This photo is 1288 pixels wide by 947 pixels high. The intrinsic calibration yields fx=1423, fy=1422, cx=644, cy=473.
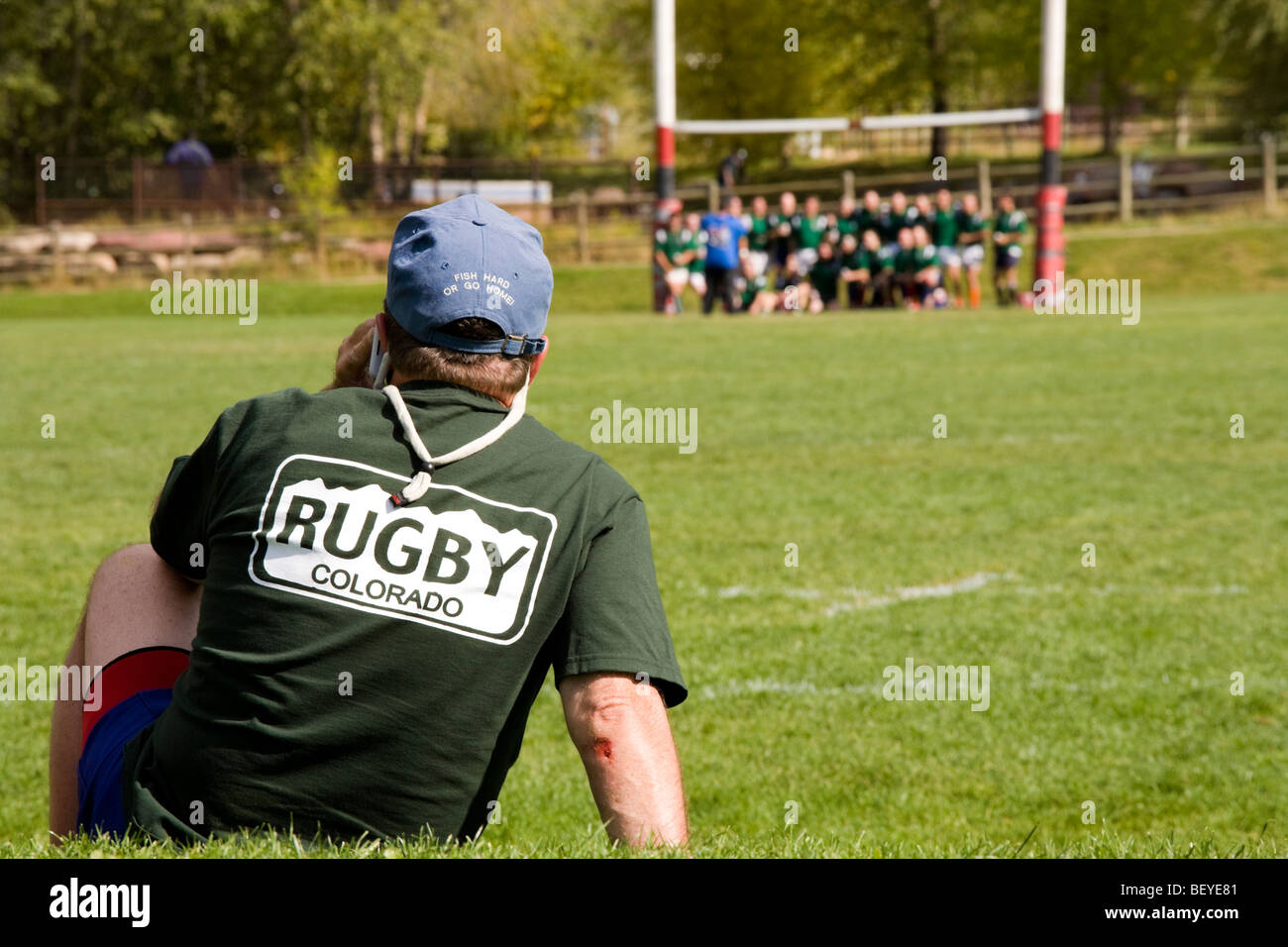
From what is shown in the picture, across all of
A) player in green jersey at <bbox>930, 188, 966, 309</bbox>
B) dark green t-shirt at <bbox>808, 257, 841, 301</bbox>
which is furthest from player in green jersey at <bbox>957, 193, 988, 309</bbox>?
dark green t-shirt at <bbox>808, 257, 841, 301</bbox>

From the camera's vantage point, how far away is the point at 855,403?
12734 millimetres

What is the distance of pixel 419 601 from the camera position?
87.2 inches

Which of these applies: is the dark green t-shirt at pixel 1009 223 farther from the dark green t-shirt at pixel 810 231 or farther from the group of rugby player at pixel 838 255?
the dark green t-shirt at pixel 810 231

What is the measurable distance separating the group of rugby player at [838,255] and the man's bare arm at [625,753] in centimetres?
2290

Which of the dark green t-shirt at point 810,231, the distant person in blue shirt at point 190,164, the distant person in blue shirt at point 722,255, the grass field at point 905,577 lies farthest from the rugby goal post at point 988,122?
the distant person in blue shirt at point 190,164

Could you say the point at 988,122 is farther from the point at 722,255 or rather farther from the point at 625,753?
the point at 625,753

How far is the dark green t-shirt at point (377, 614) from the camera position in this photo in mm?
2223

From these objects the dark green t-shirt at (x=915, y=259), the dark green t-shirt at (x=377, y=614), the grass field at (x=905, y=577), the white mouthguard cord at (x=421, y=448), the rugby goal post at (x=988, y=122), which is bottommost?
the grass field at (x=905, y=577)

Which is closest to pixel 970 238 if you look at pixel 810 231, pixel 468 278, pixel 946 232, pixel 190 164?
pixel 946 232

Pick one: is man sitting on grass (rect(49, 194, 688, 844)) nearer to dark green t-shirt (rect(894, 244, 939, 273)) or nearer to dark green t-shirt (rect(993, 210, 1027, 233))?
dark green t-shirt (rect(894, 244, 939, 273))

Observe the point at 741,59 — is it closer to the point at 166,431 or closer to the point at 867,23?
the point at 867,23

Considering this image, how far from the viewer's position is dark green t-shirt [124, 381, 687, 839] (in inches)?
87.5

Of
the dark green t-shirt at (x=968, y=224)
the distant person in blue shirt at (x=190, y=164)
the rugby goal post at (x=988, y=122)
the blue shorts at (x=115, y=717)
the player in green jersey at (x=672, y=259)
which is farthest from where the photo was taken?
the distant person in blue shirt at (x=190, y=164)

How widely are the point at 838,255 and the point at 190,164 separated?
1991 cm
